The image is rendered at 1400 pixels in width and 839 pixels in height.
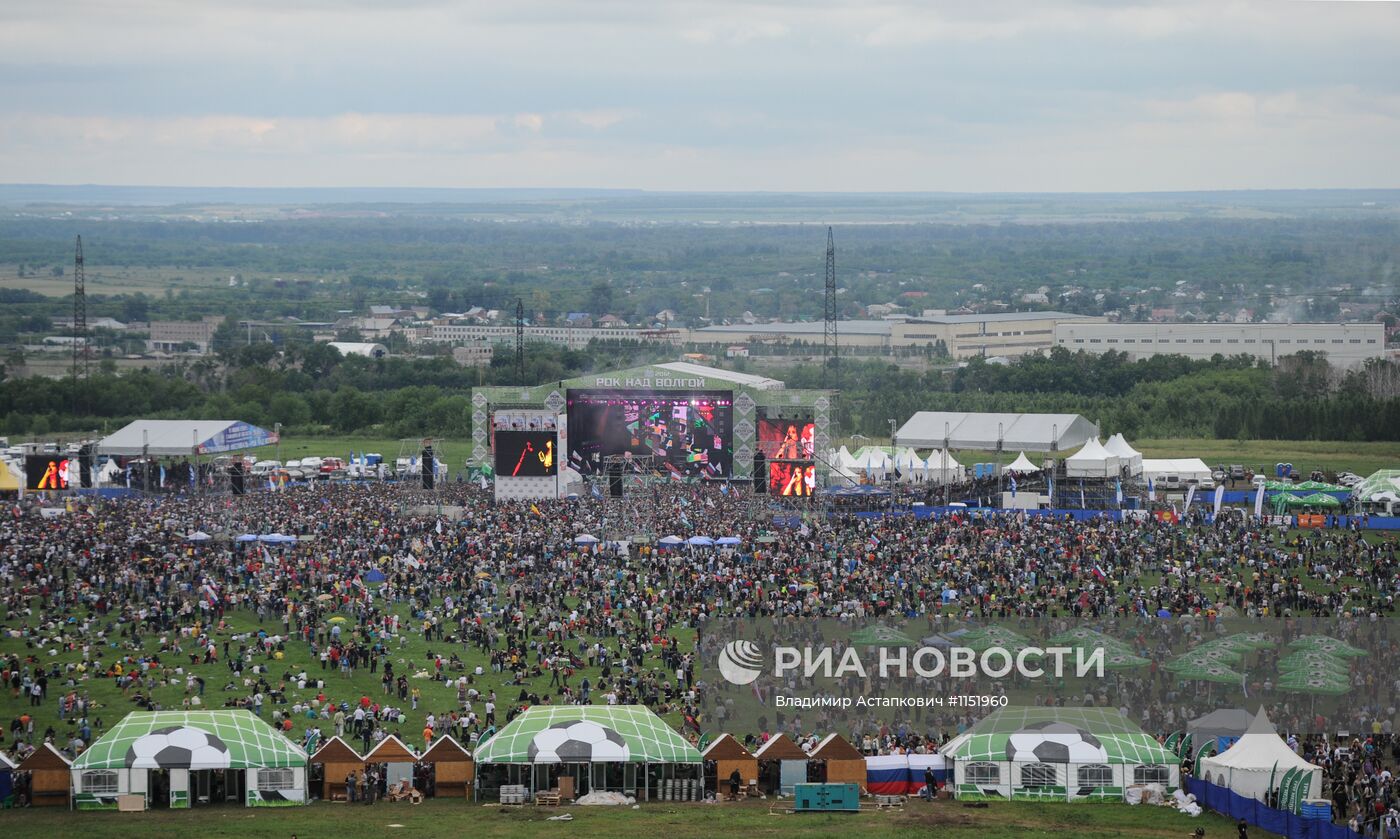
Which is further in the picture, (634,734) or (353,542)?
(353,542)

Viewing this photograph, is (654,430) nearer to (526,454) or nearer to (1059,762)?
(526,454)

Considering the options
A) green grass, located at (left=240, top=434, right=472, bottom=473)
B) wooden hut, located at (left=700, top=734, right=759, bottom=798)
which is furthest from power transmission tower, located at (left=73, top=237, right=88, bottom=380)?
wooden hut, located at (left=700, top=734, right=759, bottom=798)

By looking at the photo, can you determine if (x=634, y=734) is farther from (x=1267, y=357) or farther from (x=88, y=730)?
(x=1267, y=357)

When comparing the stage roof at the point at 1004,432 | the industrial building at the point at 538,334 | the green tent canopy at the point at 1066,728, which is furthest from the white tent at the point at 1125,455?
the industrial building at the point at 538,334

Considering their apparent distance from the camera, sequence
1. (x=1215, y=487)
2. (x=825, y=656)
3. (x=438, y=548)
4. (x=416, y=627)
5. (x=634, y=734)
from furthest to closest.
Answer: (x=1215, y=487), (x=438, y=548), (x=416, y=627), (x=825, y=656), (x=634, y=734)

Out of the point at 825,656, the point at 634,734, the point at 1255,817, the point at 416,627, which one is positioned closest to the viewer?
the point at 1255,817

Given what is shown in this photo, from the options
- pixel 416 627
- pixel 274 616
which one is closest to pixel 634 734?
pixel 416 627

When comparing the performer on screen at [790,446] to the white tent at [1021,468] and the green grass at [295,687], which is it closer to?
the white tent at [1021,468]

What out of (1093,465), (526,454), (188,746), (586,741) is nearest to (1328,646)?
(586,741)
